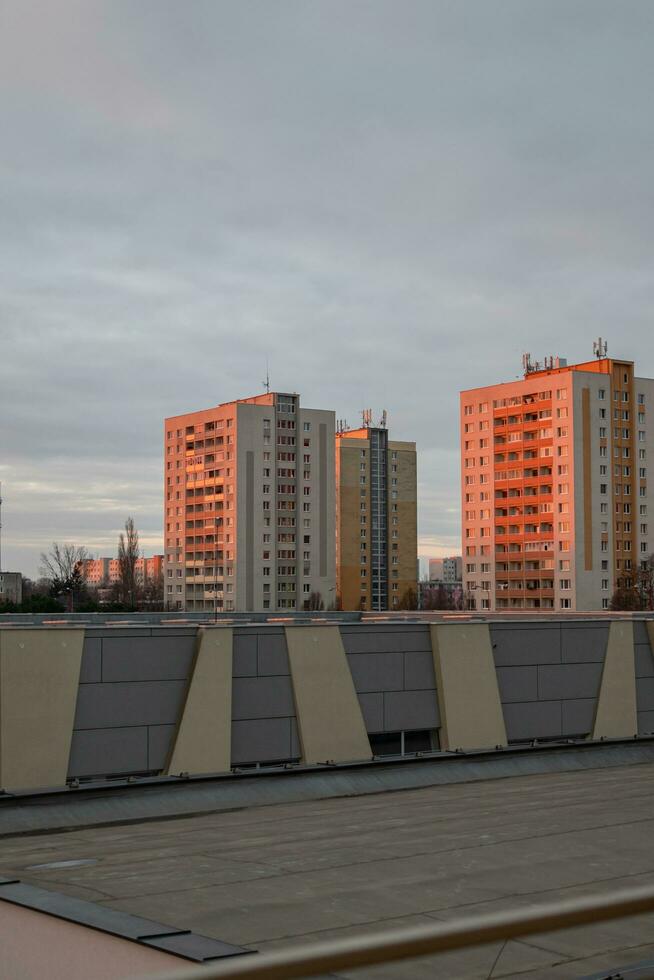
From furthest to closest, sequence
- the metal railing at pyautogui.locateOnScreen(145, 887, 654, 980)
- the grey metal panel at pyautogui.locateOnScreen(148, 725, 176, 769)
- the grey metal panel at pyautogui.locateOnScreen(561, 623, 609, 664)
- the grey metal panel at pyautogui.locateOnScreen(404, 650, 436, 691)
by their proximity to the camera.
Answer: the grey metal panel at pyautogui.locateOnScreen(561, 623, 609, 664), the grey metal panel at pyautogui.locateOnScreen(404, 650, 436, 691), the grey metal panel at pyautogui.locateOnScreen(148, 725, 176, 769), the metal railing at pyautogui.locateOnScreen(145, 887, 654, 980)

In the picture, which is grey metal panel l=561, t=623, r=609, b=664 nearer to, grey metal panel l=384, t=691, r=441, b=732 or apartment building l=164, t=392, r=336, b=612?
grey metal panel l=384, t=691, r=441, b=732

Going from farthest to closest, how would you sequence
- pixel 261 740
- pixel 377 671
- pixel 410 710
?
pixel 410 710, pixel 377 671, pixel 261 740

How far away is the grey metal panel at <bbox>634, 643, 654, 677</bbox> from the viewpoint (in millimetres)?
21281

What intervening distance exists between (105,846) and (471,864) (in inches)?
150

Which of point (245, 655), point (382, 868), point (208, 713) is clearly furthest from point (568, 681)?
point (382, 868)

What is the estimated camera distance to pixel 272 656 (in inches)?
668

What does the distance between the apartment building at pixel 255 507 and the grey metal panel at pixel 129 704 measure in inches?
4042

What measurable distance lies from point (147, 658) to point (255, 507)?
105 metres

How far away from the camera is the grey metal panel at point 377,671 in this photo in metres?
17.7

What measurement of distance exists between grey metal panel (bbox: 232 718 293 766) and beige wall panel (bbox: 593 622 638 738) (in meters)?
6.43

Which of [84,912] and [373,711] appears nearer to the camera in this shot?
[84,912]

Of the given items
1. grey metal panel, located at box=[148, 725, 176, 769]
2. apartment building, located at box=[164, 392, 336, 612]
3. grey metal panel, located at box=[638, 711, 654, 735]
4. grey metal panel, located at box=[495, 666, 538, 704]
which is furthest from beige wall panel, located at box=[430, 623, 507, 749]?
apartment building, located at box=[164, 392, 336, 612]

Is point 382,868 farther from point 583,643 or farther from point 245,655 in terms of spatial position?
point 583,643

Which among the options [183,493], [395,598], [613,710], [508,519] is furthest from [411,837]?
[395,598]
